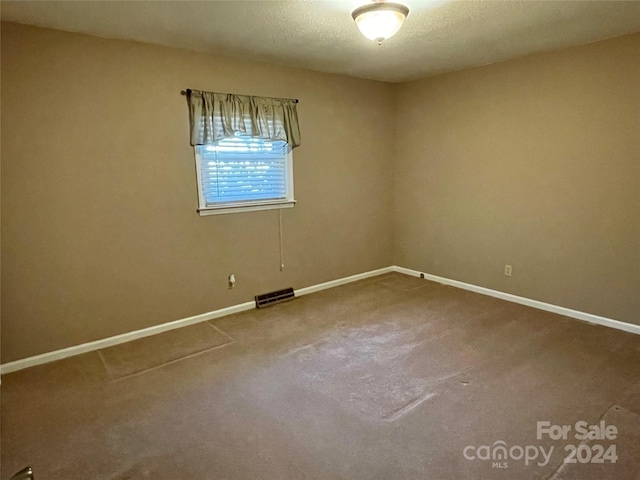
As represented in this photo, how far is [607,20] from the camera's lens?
277 cm

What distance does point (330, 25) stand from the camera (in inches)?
110

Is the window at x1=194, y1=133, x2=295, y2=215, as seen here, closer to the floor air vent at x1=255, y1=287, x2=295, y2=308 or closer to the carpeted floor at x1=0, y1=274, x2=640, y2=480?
the floor air vent at x1=255, y1=287, x2=295, y2=308

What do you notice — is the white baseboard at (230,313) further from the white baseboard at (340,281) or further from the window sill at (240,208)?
the window sill at (240,208)

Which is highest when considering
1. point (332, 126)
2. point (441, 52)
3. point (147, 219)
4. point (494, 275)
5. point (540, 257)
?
point (441, 52)

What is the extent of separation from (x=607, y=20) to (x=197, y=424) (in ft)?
12.6

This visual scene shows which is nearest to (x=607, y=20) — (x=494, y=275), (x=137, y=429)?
(x=494, y=275)

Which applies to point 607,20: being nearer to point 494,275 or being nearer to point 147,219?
point 494,275

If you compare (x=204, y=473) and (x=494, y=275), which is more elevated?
(x=494, y=275)

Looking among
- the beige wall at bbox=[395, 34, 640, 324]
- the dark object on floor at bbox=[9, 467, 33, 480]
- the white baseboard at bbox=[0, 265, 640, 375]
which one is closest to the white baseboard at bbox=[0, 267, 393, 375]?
the white baseboard at bbox=[0, 265, 640, 375]

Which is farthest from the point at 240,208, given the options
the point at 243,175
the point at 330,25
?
the point at 330,25

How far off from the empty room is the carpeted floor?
0.02 m

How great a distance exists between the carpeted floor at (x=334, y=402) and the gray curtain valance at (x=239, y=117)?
178cm

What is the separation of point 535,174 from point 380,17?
244cm

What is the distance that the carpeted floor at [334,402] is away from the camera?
76.4 inches
